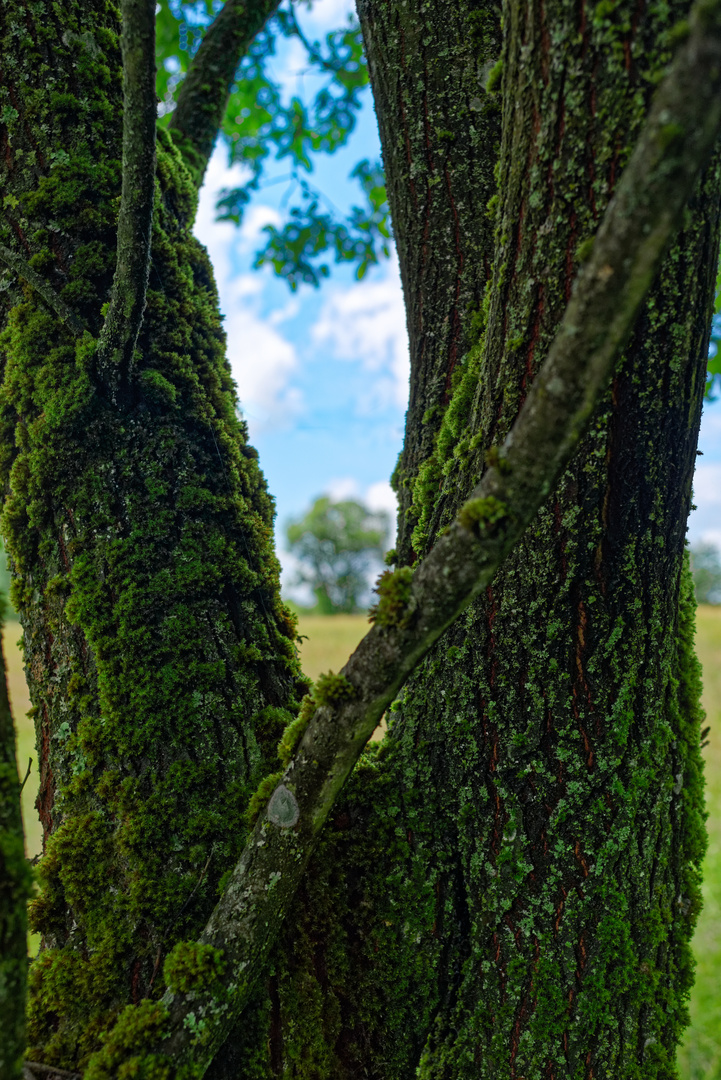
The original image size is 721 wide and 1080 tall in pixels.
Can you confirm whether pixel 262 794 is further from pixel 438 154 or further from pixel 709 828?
pixel 709 828

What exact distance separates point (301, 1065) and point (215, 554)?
1.33 m

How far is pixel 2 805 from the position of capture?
1135 mm

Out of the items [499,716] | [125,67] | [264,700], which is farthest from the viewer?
[264,700]

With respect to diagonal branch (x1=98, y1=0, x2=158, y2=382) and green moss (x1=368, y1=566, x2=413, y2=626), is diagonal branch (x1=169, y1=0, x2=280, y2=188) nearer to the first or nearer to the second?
diagonal branch (x1=98, y1=0, x2=158, y2=382)

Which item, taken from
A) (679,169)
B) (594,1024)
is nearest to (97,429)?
(679,169)

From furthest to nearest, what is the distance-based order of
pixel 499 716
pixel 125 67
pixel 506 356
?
1. pixel 499 716
2. pixel 506 356
3. pixel 125 67

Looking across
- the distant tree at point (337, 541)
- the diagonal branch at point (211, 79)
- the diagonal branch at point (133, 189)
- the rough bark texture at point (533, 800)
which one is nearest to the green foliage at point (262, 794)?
the rough bark texture at point (533, 800)

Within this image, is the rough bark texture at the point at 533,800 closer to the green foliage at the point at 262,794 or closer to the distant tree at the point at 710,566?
the green foliage at the point at 262,794

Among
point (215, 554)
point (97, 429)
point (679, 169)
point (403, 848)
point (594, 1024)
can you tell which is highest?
point (679, 169)

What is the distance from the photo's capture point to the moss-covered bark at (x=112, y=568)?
169 cm

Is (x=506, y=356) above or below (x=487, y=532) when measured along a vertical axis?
above

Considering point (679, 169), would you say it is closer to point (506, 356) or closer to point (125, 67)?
point (506, 356)

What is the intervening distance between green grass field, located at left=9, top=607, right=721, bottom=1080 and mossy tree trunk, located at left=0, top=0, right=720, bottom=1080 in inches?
19.1

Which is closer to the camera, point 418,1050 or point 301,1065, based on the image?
point 301,1065
